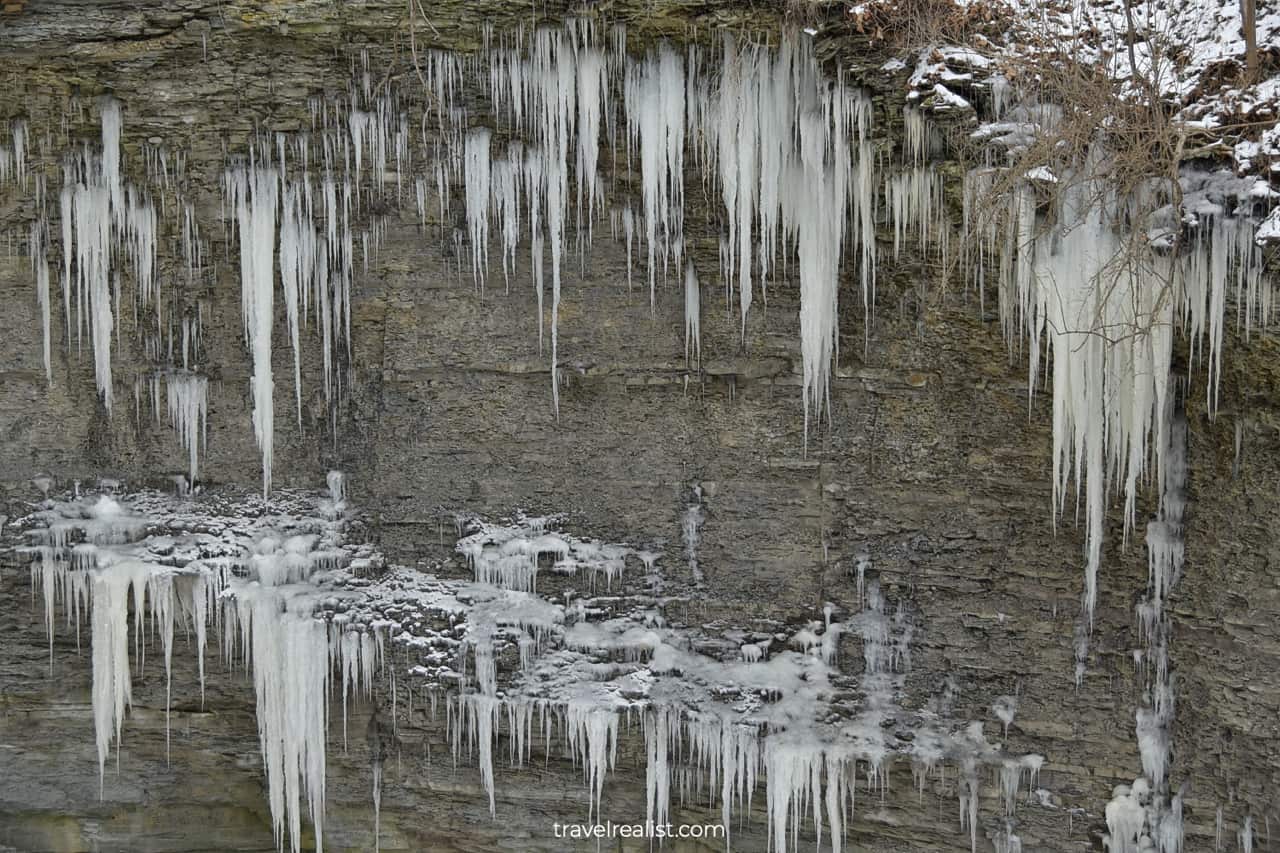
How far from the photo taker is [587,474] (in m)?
7.36

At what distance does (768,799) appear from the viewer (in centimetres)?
711

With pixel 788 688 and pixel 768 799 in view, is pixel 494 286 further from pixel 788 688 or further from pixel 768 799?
pixel 768 799

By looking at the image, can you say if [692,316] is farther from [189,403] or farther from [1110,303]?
[189,403]

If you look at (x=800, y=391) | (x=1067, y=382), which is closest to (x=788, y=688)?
(x=800, y=391)

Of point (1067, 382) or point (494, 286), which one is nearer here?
point (1067, 382)

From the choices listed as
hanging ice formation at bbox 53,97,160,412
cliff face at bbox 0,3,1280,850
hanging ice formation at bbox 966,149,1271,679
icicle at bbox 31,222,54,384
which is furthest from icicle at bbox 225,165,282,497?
hanging ice formation at bbox 966,149,1271,679

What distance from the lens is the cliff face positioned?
655 centimetres

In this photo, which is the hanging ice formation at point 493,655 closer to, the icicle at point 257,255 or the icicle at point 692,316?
the icicle at point 257,255

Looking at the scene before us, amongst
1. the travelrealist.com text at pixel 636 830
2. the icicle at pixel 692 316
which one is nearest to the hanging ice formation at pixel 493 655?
the travelrealist.com text at pixel 636 830

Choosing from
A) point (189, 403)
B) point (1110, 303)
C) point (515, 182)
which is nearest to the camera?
point (1110, 303)

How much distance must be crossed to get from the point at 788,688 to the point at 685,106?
365 centimetres

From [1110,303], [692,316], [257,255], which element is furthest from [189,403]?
[1110,303]

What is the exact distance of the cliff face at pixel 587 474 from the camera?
6.55 m

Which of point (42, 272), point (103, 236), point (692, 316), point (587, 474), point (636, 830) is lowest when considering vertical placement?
point (636, 830)
